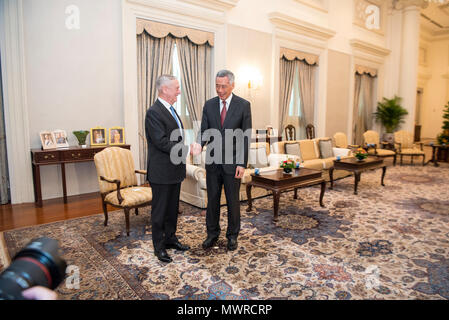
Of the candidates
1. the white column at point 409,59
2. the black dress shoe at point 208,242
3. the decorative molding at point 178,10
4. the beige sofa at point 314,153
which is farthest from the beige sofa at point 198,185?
the white column at point 409,59

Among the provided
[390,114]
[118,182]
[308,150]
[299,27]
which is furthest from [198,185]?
[390,114]

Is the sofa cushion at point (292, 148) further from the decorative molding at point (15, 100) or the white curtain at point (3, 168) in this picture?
the white curtain at point (3, 168)

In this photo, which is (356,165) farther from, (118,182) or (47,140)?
(47,140)

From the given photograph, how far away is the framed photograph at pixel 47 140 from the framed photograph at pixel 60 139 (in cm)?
5

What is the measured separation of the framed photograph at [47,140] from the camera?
4809 millimetres

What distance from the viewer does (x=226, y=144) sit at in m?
3.13

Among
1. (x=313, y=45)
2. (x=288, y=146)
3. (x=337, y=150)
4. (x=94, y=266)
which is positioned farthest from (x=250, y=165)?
(x=313, y=45)

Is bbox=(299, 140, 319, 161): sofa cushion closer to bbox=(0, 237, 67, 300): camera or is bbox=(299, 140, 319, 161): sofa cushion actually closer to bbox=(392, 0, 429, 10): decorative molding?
bbox=(0, 237, 67, 300): camera

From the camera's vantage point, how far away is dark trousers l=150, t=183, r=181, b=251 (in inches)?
117

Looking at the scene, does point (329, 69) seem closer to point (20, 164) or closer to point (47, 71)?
point (47, 71)

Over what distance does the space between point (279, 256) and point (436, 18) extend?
598 inches
